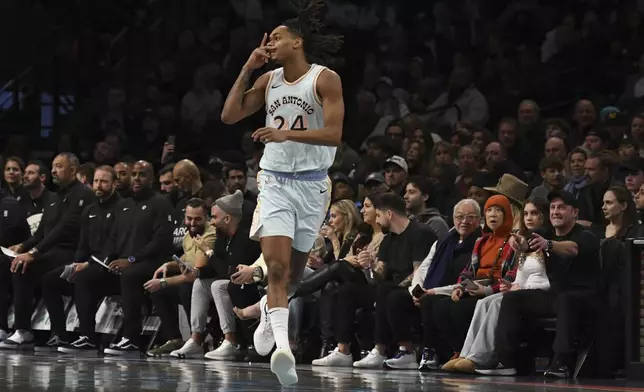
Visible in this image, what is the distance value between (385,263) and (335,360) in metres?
0.94

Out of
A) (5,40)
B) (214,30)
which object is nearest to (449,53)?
(214,30)

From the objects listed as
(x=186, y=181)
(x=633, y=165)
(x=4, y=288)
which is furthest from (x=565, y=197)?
(x=4, y=288)

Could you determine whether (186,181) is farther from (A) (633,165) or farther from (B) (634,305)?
(B) (634,305)

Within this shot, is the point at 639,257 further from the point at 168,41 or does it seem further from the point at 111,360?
the point at 168,41

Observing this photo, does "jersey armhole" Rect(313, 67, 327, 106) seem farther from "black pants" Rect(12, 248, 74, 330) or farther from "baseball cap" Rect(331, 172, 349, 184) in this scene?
"black pants" Rect(12, 248, 74, 330)

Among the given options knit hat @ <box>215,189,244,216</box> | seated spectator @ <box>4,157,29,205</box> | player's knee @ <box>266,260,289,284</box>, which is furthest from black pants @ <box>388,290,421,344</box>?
seated spectator @ <box>4,157,29,205</box>

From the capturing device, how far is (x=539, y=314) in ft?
38.3

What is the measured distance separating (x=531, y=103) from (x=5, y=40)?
9.30m

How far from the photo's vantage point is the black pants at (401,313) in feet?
40.9

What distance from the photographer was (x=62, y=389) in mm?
8766

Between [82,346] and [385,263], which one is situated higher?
[385,263]

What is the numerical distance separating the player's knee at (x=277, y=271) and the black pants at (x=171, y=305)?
5.00 meters

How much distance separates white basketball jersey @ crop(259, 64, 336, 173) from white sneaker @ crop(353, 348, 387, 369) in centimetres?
321

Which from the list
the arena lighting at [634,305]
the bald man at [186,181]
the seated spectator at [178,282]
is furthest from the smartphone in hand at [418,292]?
the bald man at [186,181]
